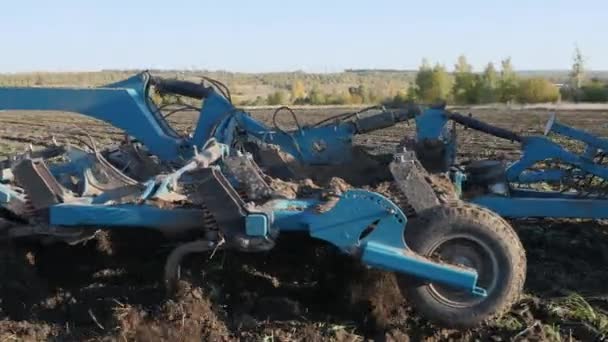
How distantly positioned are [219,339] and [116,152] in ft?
11.8

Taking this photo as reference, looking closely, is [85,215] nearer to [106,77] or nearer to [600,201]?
[600,201]

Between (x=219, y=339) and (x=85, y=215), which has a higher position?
(x=85, y=215)

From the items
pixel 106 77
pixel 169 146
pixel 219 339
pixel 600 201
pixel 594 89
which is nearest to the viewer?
pixel 219 339

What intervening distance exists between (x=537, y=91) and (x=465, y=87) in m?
6.06

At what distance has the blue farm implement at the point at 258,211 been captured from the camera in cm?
578

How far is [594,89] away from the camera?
6631cm

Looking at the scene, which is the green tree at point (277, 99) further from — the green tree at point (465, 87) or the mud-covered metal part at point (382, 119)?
the mud-covered metal part at point (382, 119)

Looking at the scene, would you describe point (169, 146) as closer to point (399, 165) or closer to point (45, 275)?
point (45, 275)

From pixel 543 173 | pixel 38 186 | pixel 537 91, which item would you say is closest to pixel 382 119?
pixel 543 173

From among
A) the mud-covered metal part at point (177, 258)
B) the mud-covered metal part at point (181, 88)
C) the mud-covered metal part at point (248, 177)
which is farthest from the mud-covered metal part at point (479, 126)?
the mud-covered metal part at point (177, 258)

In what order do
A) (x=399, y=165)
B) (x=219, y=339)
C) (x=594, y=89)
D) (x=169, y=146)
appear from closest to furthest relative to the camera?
1. (x=219, y=339)
2. (x=399, y=165)
3. (x=169, y=146)
4. (x=594, y=89)

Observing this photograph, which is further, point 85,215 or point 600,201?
point 600,201

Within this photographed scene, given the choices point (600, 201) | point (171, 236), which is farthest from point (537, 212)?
point (171, 236)

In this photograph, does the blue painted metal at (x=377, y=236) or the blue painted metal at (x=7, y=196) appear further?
the blue painted metal at (x=7, y=196)
